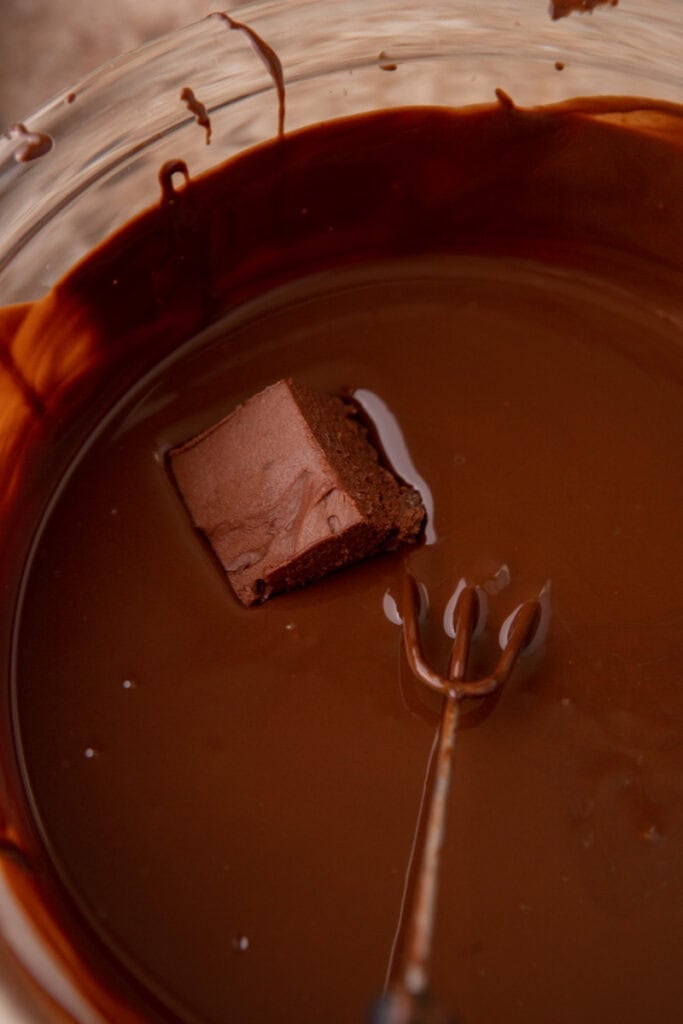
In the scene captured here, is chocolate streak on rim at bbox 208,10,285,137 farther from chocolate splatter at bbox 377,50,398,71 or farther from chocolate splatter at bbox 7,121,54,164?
chocolate splatter at bbox 7,121,54,164

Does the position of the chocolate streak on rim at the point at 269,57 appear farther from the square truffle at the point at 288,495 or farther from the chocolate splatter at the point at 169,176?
the square truffle at the point at 288,495

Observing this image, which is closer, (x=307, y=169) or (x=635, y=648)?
(x=635, y=648)

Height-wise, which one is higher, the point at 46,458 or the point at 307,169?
the point at 307,169

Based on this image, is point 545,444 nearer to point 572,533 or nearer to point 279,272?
point 572,533

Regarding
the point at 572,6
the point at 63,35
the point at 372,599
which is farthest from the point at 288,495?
the point at 63,35

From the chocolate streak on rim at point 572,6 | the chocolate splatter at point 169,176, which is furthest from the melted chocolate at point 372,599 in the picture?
the chocolate streak on rim at point 572,6

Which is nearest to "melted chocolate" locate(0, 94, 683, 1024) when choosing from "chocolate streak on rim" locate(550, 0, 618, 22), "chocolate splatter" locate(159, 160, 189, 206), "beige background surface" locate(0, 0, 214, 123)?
"chocolate splatter" locate(159, 160, 189, 206)


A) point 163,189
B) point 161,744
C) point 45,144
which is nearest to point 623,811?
point 161,744
